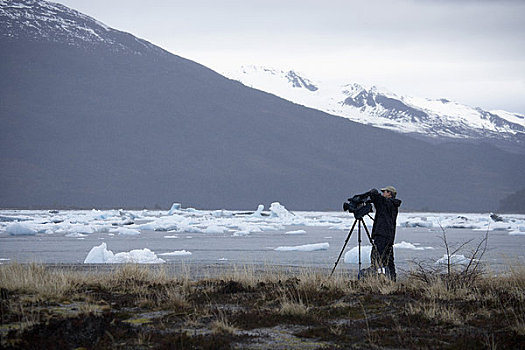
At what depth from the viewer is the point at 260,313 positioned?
6.63m

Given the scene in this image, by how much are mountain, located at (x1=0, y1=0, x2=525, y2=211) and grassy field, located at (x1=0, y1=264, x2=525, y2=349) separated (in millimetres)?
122379

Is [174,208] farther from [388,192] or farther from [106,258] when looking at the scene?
[388,192]

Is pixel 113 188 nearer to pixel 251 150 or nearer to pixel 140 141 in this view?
pixel 140 141

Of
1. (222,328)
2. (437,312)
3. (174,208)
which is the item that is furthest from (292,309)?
(174,208)

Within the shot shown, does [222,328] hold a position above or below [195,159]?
below

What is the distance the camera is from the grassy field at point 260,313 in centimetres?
549

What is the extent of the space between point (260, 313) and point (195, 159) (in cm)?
15865

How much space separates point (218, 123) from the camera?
615 ft

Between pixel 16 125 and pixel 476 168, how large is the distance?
12170 centimetres

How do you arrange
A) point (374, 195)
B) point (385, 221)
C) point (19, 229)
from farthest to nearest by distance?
point (19, 229) → point (385, 221) → point (374, 195)

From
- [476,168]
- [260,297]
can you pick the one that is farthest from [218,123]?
[260,297]

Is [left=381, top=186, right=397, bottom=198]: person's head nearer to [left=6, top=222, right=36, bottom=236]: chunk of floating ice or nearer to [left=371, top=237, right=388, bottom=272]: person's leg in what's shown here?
[left=371, top=237, right=388, bottom=272]: person's leg

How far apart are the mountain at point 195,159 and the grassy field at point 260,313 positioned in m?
122

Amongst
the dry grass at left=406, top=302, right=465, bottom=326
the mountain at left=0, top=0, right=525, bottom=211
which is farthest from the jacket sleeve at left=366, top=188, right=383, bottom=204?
the mountain at left=0, top=0, right=525, bottom=211
